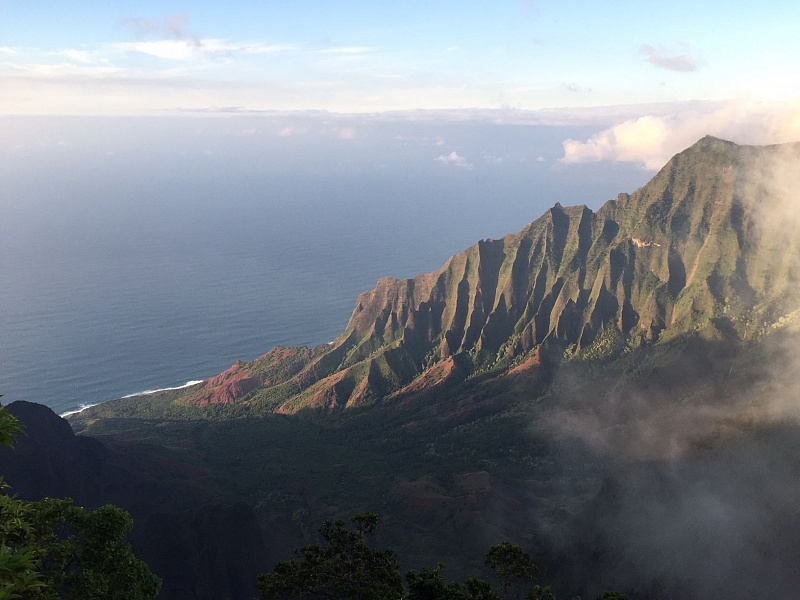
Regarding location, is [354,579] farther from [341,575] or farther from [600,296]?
[600,296]

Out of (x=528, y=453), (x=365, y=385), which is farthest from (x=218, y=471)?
(x=528, y=453)

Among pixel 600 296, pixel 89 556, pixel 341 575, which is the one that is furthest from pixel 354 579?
pixel 600 296

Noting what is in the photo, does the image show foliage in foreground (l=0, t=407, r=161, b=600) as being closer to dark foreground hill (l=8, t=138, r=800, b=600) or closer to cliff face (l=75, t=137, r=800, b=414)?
dark foreground hill (l=8, t=138, r=800, b=600)

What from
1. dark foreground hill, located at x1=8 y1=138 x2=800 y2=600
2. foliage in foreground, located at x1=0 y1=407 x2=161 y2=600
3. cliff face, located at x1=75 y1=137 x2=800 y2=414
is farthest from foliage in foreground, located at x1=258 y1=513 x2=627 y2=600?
cliff face, located at x1=75 y1=137 x2=800 y2=414

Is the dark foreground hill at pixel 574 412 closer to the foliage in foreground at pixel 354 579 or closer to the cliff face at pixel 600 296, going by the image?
the cliff face at pixel 600 296

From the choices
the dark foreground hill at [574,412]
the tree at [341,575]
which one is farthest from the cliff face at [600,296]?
the tree at [341,575]
